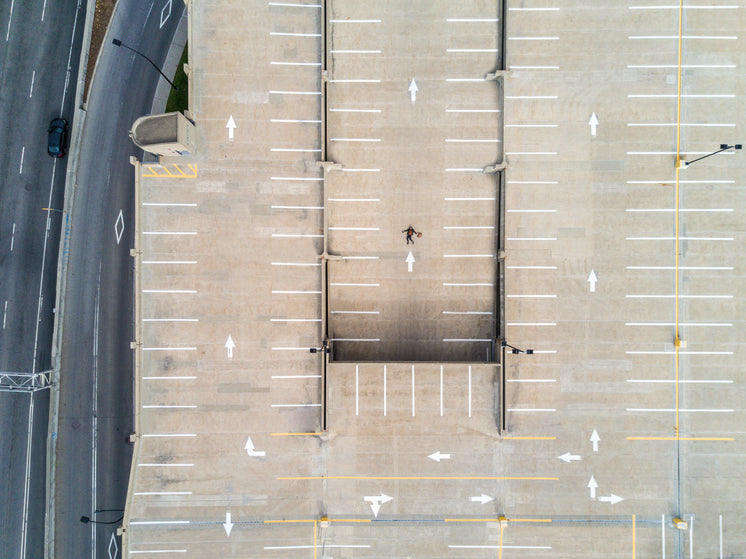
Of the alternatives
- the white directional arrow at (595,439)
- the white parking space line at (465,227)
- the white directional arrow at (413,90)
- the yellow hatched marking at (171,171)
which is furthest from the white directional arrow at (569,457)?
the yellow hatched marking at (171,171)

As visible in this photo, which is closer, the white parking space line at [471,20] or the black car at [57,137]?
the white parking space line at [471,20]

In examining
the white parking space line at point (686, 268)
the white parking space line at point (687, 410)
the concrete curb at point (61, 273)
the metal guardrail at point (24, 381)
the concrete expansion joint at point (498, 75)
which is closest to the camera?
the concrete expansion joint at point (498, 75)

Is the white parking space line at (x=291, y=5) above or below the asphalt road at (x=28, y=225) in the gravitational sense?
above

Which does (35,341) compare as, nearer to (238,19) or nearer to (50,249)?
(50,249)

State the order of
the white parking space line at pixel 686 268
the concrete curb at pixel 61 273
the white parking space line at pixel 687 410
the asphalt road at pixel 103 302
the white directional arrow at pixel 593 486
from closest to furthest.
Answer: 1. the white directional arrow at pixel 593 486
2. the white parking space line at pixel 687 410
3. the white parking space line at pixel 686 268
4. the concrete curb at pixel 61 273
5. the asphalt road at pixel 103 302

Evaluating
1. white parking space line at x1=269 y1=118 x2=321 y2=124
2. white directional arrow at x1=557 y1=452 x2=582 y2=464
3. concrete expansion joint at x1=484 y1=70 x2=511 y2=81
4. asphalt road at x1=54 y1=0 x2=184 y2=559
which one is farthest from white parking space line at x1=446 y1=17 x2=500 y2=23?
white directional arrow at x1=557 y1=452 x2=582 y2=464

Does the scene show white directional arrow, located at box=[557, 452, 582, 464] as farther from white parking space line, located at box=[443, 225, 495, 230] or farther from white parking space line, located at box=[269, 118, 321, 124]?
white parking space line, located at box=[269, 118, 321, 124]

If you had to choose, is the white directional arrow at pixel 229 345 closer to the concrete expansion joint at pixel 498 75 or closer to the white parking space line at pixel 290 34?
the white parking space line at pixel 290 34

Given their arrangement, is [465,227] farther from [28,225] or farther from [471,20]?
[28,225]
